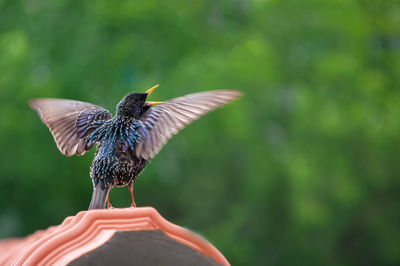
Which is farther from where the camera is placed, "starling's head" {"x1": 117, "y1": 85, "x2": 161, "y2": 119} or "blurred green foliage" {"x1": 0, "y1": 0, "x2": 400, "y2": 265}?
"blurred green foliage" {"x1": 0, "y1": 0, "x2": 400, "y2": 265}

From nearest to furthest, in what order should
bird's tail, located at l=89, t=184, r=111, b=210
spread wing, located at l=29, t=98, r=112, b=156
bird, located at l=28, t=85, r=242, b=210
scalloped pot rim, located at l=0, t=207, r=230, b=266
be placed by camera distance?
scalloped pot rim, located at l=0, t=207, r=230, b=266, bird's tail, located at l=89, t=184, r=111, b=210, bird, located at l=28, t=85, r=242, b=210, spread wing, located at l=29, t=98, r=112, b=156

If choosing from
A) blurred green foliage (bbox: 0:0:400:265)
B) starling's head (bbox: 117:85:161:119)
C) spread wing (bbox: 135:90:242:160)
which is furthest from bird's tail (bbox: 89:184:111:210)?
blurred green foliage (bbox: 0:0:400:265)

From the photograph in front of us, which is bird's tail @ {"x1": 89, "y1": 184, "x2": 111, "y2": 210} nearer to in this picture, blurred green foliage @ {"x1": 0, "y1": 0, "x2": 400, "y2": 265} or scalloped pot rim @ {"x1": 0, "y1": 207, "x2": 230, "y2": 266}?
scalloped pot rim @ {"x1": 0, "y1": 207, "x2": 230, "y2": 266}

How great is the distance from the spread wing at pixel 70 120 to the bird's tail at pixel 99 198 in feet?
0.76

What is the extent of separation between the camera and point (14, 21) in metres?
8.69

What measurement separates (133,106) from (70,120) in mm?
261

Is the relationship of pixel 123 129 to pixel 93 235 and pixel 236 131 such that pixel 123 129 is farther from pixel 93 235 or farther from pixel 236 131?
pixel 236 131

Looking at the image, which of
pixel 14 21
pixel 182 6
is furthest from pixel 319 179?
pixel 14 21

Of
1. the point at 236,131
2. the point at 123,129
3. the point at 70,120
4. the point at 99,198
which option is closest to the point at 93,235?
the point at 99,198

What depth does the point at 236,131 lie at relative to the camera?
7.89 metres

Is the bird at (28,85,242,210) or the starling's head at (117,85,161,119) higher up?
the starling's head at (117,85,161,119)

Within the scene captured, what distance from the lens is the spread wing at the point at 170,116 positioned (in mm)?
1819

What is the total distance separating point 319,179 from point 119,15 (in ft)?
11.7

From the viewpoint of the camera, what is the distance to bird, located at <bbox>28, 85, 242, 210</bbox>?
71.2 inches
